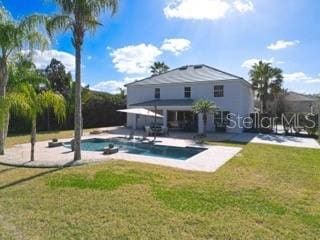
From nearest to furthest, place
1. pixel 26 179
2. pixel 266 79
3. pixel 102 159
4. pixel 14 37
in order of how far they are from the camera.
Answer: pixel 26 179 → pixel 14 37 → pixel 102 159 → pixel 266 79

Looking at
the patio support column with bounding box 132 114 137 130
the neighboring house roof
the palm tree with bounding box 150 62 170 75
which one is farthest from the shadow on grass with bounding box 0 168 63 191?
the neighboring house roof

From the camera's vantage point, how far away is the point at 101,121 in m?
41.4

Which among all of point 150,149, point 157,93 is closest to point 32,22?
point 150,149

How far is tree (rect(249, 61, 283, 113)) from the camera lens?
123ft

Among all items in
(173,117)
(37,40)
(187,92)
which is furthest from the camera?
(173,117)

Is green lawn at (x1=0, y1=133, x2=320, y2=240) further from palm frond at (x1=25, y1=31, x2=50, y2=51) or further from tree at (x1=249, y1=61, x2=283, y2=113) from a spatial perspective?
tree at (x1=249, y1=61, x2=283, y2=113)

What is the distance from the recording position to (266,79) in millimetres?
37812

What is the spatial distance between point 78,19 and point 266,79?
100ft

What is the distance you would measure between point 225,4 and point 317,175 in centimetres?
1172

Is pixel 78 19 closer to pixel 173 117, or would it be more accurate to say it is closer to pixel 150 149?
pixel 150 149

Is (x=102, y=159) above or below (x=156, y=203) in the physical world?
above

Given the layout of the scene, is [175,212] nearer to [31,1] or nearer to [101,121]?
[31,1]

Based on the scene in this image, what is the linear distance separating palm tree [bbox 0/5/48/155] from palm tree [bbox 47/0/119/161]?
109 cm

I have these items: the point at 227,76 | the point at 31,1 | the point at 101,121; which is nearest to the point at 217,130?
the point at 227,76
